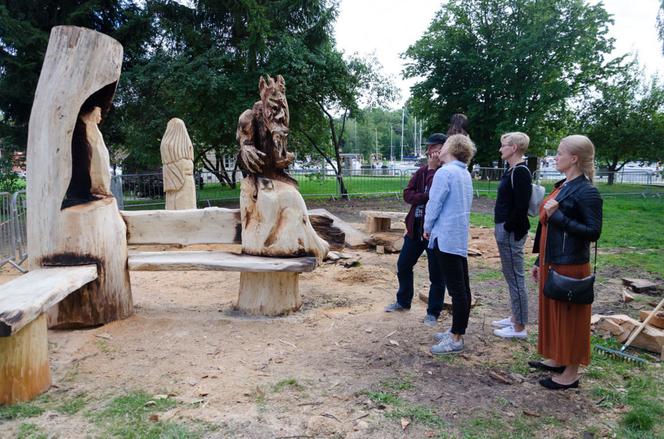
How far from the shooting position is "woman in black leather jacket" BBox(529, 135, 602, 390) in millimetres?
2801

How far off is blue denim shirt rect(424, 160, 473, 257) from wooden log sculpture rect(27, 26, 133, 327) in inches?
106

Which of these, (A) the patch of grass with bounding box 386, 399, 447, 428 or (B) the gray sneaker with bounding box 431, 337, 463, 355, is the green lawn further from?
(A) the patch of grass with bounding box 386, 399, 447, 428

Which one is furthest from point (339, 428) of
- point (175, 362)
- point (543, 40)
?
point (543, 40)

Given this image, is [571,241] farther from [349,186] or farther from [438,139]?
[349,186]

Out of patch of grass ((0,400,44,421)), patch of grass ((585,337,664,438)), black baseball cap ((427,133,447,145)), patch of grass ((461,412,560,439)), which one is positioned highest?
black baseball cap ((427,133,447,145))

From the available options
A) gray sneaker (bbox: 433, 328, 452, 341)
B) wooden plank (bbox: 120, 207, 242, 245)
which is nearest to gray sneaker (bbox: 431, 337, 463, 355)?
gray sneaker (bbox: 433, 328, 452, 341)

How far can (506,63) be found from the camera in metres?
19.8

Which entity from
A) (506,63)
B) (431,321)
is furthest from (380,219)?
(506,63)

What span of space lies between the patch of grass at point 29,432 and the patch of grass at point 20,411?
0.12m

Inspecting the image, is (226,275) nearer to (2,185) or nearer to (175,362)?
(175,362)

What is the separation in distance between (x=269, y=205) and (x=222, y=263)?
0.68 meters

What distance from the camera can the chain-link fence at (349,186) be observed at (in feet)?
44.1

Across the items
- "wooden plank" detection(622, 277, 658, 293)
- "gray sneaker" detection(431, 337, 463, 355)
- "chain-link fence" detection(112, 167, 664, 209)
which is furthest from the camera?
"chain-link fence" detection(112, 167, 664, 209)

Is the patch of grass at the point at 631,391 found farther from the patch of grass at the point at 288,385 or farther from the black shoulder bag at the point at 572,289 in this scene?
the patch of grass at the point at 288,385
